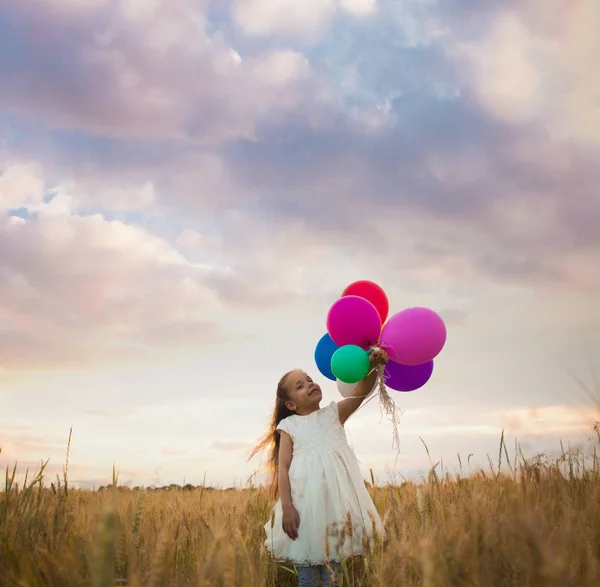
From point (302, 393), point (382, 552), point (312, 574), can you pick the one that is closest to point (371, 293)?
point (302, 393)

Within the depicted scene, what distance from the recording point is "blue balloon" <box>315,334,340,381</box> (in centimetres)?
463

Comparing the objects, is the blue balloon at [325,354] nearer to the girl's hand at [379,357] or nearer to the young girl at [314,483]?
the young girl at [314,483]

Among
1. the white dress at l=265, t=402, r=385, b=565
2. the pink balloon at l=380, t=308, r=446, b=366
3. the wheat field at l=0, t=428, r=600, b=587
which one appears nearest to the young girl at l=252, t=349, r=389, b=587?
the white dress at l=265, t=402, r=385, b=565

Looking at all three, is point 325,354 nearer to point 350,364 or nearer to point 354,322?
point 354,322

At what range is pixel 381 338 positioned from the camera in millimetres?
4156

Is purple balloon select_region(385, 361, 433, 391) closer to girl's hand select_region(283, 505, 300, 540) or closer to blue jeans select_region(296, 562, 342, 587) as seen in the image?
girl's hand select_region(283, 505, 300, 540)

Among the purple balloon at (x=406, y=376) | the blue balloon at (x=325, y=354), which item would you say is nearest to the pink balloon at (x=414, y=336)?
the purple balloon at (x=406, y=376)

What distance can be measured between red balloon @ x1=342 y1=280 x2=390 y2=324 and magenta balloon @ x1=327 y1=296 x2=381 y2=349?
13.1 inches

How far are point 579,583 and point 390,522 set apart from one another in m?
2.12

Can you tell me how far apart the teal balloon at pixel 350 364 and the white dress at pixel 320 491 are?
548mm

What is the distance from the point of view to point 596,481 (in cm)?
328

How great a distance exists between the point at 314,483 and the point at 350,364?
880 millimetres

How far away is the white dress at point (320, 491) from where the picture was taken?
3.88 m

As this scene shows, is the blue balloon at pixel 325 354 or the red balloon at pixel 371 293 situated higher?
the red balloon at pixel 371 293
